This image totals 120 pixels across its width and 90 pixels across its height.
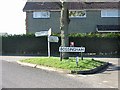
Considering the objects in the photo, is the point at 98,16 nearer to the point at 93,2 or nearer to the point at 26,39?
the point at 93,2

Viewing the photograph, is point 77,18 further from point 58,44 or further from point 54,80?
point 54,80

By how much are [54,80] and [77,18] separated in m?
25.7

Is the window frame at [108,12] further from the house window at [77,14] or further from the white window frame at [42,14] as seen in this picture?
the white window frame at [42,14]

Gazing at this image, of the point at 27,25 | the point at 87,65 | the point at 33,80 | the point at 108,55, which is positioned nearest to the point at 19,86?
the point at 33,80

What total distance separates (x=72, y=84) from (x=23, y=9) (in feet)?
87.8

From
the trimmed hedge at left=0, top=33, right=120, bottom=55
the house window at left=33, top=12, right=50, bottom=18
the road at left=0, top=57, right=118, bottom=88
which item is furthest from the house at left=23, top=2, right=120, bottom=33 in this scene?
the road at left=0, top=57, right=118, bottom=88

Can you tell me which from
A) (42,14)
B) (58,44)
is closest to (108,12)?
(42,14)

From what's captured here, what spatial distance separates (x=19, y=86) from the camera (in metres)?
13.0

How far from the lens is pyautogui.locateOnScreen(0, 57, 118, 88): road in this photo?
13.4m

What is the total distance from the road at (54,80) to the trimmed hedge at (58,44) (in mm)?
14544

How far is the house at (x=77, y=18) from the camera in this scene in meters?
39.8

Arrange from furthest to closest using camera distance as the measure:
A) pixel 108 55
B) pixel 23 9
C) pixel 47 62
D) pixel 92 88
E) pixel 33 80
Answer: pixel 23 9
pixel 108 55
pixel 47 62
pixel 33 80
pixel 92 88

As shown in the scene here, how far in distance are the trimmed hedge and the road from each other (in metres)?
14.5

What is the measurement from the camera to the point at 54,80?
14781 mm
